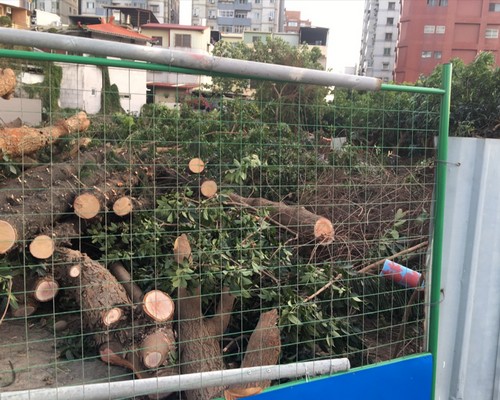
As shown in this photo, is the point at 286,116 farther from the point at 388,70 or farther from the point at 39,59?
the point at 388,70

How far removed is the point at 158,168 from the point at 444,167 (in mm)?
2941

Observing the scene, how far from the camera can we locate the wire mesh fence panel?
270cm

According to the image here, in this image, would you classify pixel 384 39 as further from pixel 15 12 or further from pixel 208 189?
pixel 208 189

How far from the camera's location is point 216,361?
9.54ft

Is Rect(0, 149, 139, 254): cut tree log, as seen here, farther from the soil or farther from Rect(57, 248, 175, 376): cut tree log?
the soil

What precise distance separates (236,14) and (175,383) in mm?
82965

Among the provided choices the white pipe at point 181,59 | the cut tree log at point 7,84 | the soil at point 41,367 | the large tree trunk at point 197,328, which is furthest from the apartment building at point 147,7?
the white pipe at point 181,59

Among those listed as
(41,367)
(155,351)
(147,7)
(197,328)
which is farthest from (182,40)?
(155,351)

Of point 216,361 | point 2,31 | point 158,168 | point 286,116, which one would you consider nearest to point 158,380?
point 216,361

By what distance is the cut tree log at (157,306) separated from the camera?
111 inches

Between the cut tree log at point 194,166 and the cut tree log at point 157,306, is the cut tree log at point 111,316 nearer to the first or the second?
the cut tree log at point 157,306

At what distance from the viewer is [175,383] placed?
1.89 meters

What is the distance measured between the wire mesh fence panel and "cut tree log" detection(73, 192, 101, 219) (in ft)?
0.04

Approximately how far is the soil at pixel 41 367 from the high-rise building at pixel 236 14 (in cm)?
7882
